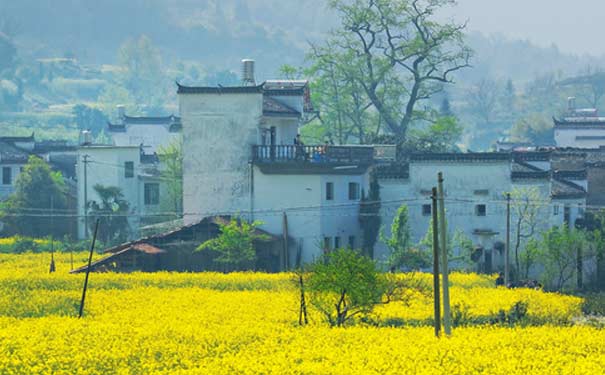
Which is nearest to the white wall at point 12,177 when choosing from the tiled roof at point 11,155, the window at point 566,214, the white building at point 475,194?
the tiled roof at point 11,155

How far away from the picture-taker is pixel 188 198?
7712cm

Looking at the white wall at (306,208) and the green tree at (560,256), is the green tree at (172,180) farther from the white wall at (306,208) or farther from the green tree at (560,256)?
the green tree at (560,256)

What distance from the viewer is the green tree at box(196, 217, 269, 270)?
6994cm

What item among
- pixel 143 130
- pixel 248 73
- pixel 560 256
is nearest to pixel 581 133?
pixel 143 130

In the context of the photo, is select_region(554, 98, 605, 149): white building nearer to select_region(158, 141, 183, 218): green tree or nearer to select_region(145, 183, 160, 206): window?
select_region(158, 141, 183, 218): green tree

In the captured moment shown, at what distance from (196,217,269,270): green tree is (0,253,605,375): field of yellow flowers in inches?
254

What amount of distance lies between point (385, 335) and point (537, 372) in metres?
8.60

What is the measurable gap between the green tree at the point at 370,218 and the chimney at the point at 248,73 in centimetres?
1065

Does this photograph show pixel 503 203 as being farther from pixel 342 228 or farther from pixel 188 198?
pixel 188 198

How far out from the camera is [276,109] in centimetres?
7912

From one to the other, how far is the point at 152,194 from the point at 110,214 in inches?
257

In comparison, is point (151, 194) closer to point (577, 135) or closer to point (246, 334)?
point (577, 135)

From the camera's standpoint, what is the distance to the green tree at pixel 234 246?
229 feet

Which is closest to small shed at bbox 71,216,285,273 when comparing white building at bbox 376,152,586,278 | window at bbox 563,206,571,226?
white building at bbox 376,152,586,278
